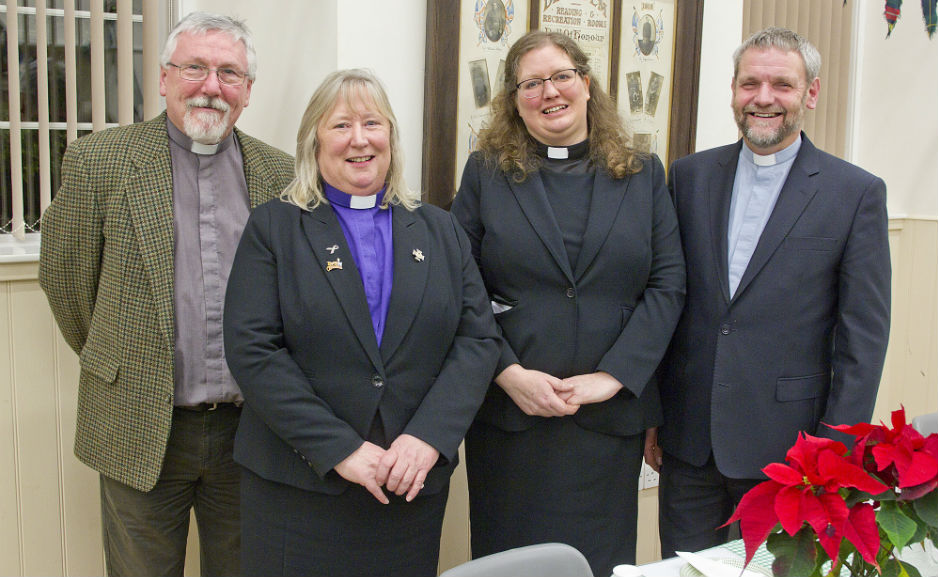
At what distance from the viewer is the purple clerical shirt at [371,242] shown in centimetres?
198

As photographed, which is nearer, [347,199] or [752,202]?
[347,199]

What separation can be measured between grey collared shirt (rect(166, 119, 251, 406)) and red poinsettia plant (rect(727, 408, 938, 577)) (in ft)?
4.85

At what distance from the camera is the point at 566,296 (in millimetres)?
2211

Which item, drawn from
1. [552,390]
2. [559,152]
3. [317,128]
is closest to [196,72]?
[317,128]

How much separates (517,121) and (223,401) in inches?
42.0

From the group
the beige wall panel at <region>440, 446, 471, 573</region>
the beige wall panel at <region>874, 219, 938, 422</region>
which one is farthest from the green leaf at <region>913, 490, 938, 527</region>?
the beige wall panel at <region>874, 219, 938, 422</region>

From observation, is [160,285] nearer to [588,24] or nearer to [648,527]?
[588,24]

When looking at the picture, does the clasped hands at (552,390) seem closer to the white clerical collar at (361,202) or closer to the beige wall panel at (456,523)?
the white clerical collar at (361,202)

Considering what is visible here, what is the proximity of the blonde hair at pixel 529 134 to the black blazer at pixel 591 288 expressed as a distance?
39 mm

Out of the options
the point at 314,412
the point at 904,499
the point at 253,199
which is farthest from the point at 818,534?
the point at 253,199

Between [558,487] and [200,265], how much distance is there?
3.56ft

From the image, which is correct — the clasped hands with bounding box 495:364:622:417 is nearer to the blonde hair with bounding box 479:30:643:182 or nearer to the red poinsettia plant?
the blonde hair with bounding box 479:30:643:182

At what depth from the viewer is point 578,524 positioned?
231cm

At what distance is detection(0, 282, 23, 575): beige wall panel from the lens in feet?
8.23
